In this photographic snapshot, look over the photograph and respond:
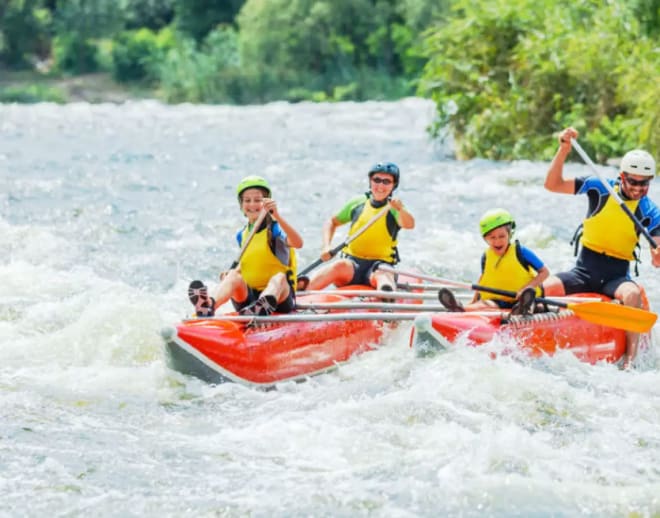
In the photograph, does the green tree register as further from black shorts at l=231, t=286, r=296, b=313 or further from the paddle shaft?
the paddle shaft

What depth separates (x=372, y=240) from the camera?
8883 mm

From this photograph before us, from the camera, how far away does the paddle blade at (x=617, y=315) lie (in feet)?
24.6

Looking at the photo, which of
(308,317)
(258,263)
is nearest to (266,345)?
(308,317)

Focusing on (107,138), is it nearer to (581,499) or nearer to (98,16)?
(581,499)

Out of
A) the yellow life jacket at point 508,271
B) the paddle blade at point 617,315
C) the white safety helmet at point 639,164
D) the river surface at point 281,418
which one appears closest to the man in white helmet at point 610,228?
the white safety helmet at point 639,164

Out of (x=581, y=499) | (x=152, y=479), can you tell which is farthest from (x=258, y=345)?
(x=581, y=499)

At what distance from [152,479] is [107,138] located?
65.9 feet

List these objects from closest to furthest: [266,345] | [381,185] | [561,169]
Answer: [266,345] → [561,169] → [381,185]

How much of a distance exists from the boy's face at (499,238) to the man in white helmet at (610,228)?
553mm

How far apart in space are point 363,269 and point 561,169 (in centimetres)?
181

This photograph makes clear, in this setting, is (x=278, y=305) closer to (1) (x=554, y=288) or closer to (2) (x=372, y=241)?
(2) (x=372, y=241)

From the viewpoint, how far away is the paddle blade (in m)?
7.49

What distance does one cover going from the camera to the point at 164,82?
4444 cm

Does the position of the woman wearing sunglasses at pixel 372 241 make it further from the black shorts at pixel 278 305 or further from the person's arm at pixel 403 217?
the black shorts at pixel 278 305
